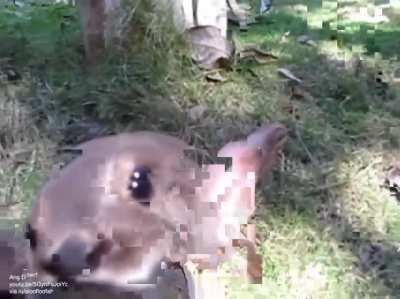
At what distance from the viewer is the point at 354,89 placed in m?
2.40

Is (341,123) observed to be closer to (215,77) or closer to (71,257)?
(215,77)

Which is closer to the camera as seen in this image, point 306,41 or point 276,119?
point 276,119

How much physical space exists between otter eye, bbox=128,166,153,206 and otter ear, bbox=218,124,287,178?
0.07 m

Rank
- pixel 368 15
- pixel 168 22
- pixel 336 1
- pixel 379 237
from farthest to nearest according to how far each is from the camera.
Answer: pixel 336 1
pixel 368 15
pixel 168 22
pixel 379 237

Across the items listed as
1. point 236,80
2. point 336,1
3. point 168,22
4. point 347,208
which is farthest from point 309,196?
point 336,1

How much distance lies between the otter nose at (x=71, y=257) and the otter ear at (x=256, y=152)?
125mm

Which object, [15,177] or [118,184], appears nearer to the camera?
[118,184]

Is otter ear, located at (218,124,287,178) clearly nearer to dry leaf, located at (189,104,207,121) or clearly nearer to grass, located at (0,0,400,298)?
grass, located at (0,0,400,298)

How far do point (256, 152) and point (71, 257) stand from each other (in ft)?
0.53

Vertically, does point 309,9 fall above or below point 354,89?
above

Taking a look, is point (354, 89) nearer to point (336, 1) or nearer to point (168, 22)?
point (168, 22)

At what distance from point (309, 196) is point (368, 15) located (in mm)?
1486

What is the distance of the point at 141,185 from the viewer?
1.58ft

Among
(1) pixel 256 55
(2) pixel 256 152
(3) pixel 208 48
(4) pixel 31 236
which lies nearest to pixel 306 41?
(1) pixel 256 55
